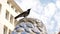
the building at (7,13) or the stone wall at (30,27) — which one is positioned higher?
the building at (7,13)

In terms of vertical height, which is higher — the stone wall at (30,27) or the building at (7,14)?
the building at (7,14)

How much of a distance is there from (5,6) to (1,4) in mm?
1250

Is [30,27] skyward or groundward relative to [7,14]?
groundward

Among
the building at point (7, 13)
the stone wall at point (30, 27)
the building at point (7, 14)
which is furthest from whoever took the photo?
the building at point (7, 13)

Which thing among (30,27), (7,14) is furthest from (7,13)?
(30,27)

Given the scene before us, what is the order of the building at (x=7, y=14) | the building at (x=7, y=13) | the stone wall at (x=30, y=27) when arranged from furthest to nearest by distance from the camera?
the building at (x=7, y=13) < the building at (x=7, y=14) < the stone wall at (x=30, y=27)

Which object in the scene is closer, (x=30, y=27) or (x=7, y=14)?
(x=30, y=27)

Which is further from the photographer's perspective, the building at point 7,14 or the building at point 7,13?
the building at point 7,13

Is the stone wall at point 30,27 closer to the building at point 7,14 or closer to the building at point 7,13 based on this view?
the building at point 7,14

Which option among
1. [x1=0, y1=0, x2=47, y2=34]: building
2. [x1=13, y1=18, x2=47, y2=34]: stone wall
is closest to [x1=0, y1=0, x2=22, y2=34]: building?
[x1=0, y1=0, x2=47, y2=34]: building

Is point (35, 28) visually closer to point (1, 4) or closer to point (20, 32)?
point (20, 32)

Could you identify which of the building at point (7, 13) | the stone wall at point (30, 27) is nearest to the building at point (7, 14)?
the building at point (7, 13)

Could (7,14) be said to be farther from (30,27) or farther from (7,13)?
(30,27)

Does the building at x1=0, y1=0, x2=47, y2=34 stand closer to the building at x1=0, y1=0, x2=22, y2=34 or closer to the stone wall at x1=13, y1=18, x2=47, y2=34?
the building at x1=0, y1=0, x2=22, y2=34
